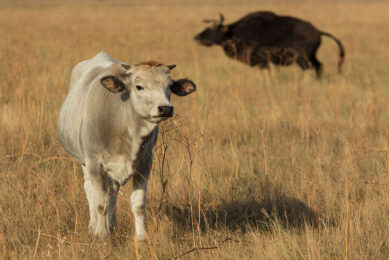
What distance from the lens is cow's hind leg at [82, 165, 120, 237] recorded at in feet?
10.4

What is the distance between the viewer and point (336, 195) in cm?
392

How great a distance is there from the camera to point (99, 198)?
10.5ft

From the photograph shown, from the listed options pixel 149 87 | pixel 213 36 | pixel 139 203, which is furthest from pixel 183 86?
pixel 213 36

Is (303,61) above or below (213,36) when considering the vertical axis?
below

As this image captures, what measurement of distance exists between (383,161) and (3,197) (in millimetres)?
3557

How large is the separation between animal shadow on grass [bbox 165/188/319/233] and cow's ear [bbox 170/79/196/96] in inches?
36.3

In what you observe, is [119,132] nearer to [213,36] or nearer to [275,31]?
[275,31]

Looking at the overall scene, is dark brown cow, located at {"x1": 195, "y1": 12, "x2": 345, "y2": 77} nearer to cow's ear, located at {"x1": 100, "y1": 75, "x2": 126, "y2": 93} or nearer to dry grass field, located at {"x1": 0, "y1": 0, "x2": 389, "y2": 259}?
dry grass field, located at {"x1": 0, "y1": 0, "x2": 389, "y2": 259}

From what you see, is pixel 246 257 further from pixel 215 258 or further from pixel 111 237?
pixel 111 237

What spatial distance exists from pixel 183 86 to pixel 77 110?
3.00 feet

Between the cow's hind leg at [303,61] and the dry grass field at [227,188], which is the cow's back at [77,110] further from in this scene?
the cow's hind leg at [303,61]

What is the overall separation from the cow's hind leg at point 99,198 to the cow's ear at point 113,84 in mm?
535

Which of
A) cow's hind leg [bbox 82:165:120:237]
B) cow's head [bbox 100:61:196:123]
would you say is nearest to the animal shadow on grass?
cow's hind leg [bbox 82:165:120:237]

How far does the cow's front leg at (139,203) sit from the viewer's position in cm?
317
